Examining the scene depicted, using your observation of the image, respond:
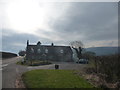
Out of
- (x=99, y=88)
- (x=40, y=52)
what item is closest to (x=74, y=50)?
(x=40, y=52)

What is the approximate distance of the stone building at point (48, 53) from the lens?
50938 mm

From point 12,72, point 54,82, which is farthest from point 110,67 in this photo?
point 12,72

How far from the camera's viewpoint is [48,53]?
170 feet

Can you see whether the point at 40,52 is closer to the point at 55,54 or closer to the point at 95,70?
the point at 55,54

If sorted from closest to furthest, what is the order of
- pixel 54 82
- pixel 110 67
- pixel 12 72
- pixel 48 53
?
1. pixel 54 82
2. pixel 110 67
3. pixel 12 72
4. pixel 48 53

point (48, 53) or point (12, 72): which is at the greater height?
point (48, 53)

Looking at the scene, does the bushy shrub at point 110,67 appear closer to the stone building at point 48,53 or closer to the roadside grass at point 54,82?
the roadside grass at point 54,82

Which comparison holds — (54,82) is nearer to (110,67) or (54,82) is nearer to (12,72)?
(110,67)

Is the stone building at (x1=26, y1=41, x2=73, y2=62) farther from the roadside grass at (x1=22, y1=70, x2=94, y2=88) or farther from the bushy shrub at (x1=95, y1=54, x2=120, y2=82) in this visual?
the roadside grass at (x1=22, y1=70, x2=94, y2=88)

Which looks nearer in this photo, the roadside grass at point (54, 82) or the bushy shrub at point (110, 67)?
the roadside grass at point (54, 82)

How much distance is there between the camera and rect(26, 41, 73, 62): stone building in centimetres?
5094

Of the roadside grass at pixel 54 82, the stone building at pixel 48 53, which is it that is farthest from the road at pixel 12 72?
the stone building at pixel 48 53

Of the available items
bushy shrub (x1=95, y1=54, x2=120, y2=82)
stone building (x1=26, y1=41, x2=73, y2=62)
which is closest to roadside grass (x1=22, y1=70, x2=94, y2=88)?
bushy shrub (x1=95, y1=54, x2=120, y2=82)

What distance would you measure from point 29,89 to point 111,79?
673 cm
